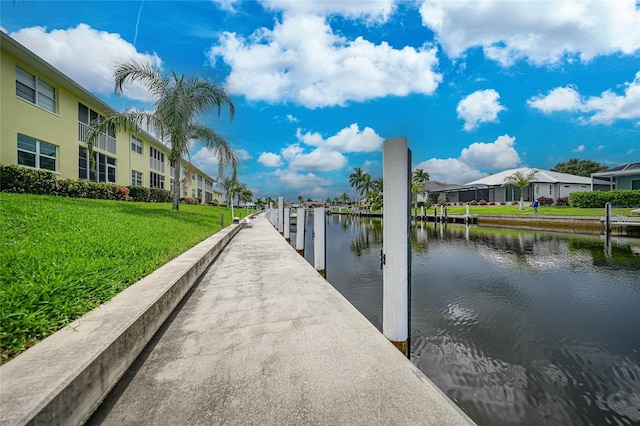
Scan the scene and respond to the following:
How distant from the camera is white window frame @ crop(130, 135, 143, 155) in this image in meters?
22.8

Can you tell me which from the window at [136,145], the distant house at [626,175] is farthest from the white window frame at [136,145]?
the distant house at [626,175]

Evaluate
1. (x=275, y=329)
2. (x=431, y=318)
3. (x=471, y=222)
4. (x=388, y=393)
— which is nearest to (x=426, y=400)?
(x=388, y=393)

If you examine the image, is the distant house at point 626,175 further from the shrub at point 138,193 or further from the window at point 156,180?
the window at point 156,180

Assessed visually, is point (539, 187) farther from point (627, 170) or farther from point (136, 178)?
point (136, 178)

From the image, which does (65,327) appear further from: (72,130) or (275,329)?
(72,130)

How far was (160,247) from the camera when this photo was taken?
5.83m

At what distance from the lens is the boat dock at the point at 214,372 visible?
1.70 meters

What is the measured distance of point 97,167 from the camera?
1808 centimetres

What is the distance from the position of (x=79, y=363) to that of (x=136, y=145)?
26.5m

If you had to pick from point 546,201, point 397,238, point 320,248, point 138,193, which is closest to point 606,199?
point 546,201

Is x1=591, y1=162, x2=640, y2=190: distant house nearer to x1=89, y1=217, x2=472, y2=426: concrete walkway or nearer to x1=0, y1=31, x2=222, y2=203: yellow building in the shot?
x1=89, y1=217, x2=472, y2=426: concrete walkway

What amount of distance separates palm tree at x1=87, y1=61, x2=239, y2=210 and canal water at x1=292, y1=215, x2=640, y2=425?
32.5 feet

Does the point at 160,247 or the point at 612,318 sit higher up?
the point at 160,247

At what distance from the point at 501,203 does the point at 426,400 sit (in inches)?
1804
